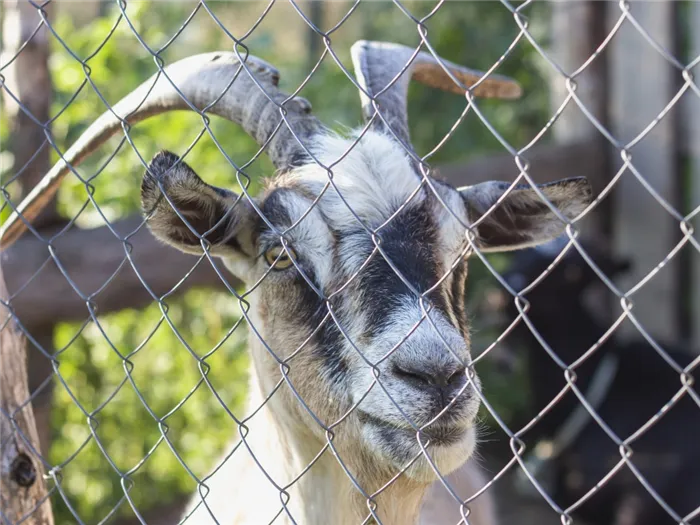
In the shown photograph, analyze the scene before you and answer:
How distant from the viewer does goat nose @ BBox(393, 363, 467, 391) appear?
6.88ft

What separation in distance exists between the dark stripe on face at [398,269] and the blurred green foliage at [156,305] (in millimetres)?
2128

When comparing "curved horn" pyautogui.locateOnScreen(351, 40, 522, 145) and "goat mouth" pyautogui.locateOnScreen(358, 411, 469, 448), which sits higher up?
"curved horn" pyautogui.locateOnScreen(351, 40, 522, 145)

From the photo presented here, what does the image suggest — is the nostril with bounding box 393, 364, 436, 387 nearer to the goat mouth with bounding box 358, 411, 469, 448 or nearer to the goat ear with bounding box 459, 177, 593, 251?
the goat mouth with bounding box 358, 411, 469, 448

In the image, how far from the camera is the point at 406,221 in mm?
2480

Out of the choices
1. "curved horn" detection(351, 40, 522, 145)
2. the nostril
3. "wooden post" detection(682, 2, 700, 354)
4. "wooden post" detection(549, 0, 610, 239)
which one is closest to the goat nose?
the nostril

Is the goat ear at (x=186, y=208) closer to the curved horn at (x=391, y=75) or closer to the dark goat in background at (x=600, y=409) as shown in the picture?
the curved horn at (x=391, y=75)

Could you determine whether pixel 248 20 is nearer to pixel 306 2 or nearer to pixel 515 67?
pixel 306 2

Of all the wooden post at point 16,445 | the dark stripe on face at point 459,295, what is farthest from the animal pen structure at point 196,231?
the dark stripe on face at point 459,295

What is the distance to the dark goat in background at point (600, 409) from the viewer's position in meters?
5.58

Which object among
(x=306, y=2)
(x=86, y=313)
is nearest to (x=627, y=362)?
(x=86, y=313)

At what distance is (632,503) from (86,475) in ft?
11.7

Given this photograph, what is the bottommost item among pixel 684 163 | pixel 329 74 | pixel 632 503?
pixel 632 503

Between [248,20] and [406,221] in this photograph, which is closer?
[406,221]

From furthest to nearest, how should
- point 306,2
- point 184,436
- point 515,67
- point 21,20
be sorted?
point 306,2 < point 515,67 < point 184,436 < point 21,20
